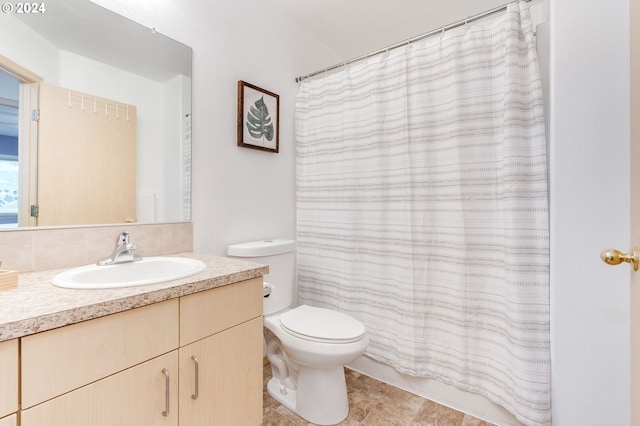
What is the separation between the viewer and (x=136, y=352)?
33.4 inches

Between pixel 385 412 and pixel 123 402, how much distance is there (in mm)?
1213

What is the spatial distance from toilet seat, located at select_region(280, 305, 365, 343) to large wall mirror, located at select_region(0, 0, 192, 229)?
0.76 meters

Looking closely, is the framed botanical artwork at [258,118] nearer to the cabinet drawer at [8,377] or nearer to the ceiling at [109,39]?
the ceiling at [109,39]

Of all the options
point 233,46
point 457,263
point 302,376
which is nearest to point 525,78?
point 457,263

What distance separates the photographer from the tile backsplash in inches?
41.4

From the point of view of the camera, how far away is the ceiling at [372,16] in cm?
193

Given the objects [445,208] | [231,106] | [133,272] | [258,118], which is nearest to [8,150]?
[133,272]

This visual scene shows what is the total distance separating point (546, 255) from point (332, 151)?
125 centimetres

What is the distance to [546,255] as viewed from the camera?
125 centimetres

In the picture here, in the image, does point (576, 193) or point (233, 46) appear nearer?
point (576, 193)

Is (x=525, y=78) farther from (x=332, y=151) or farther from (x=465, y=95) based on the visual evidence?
(x=332, y=151)

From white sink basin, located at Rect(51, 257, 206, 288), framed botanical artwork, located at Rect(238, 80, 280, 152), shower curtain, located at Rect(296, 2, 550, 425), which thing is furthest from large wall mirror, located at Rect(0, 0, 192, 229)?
shower curtain, located at Rect(296, 2, 550, 425)

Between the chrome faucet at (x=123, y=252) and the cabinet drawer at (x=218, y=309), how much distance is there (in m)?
0.46

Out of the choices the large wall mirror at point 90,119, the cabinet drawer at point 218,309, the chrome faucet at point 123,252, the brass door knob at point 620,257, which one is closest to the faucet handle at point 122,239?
the chrome faucet at point 123,252
